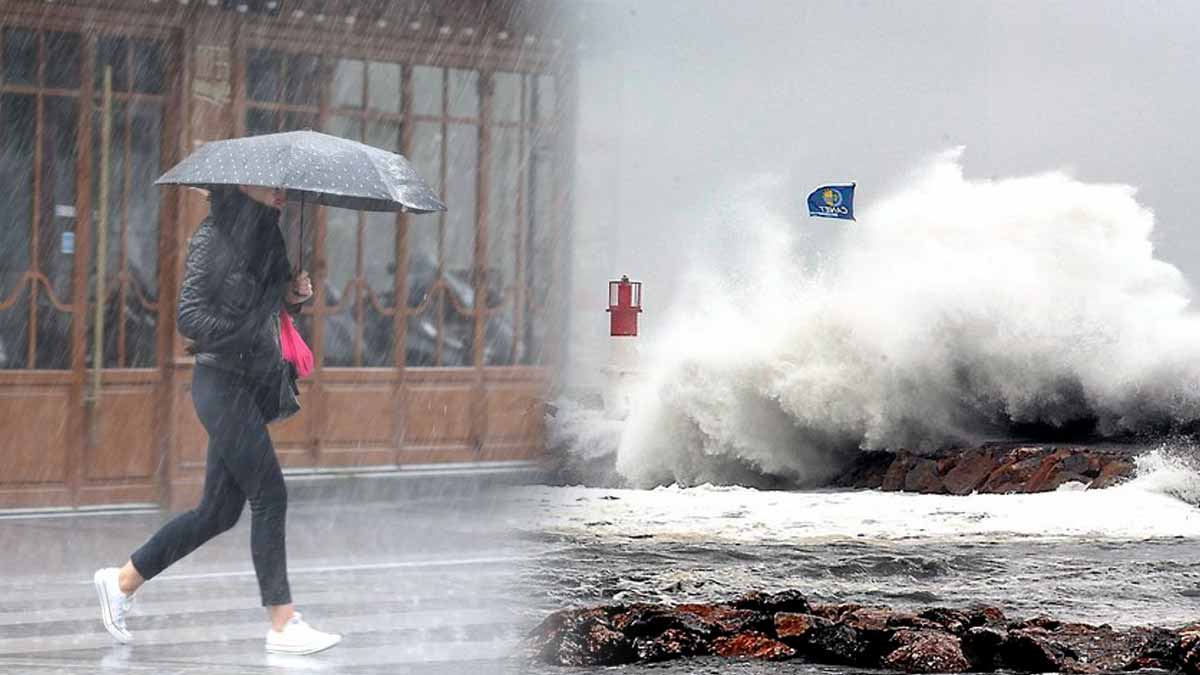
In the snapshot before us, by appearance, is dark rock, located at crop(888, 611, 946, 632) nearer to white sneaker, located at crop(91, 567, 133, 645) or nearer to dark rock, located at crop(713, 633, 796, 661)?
dark rock, located at crop(713, 633, 796, 661)

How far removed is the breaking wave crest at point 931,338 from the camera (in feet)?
12.4

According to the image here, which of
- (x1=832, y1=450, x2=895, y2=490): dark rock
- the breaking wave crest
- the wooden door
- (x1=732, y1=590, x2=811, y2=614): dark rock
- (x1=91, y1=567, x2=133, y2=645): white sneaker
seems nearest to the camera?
the breaking wave crest

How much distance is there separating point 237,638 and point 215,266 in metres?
0.99

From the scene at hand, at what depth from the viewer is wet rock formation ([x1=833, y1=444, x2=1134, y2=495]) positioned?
157 inches

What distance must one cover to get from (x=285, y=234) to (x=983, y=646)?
4.13 meters

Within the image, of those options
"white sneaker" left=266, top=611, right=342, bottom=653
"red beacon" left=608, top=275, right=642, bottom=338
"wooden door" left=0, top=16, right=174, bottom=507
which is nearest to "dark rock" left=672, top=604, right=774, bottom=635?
"red beacon" left=608, top=275, right=642, bottom=338

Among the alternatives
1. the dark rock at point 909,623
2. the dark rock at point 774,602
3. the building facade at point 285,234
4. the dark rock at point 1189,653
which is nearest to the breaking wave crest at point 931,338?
the dark rock at point 774,602

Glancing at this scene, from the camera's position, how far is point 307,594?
5.67 m

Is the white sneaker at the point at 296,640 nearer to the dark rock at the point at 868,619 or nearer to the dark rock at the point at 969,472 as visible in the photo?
the dark rock at the point at 868,619

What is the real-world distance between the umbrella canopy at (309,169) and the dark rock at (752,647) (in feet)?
4.79

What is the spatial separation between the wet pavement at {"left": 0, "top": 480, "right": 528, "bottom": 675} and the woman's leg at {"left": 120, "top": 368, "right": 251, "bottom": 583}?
206 millimetres

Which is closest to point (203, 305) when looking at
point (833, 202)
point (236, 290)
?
point (236, 290)

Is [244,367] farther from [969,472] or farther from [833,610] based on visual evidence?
[969,472]

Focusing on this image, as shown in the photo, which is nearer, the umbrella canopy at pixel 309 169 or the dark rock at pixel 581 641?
the dark rock at pixel 581 641
